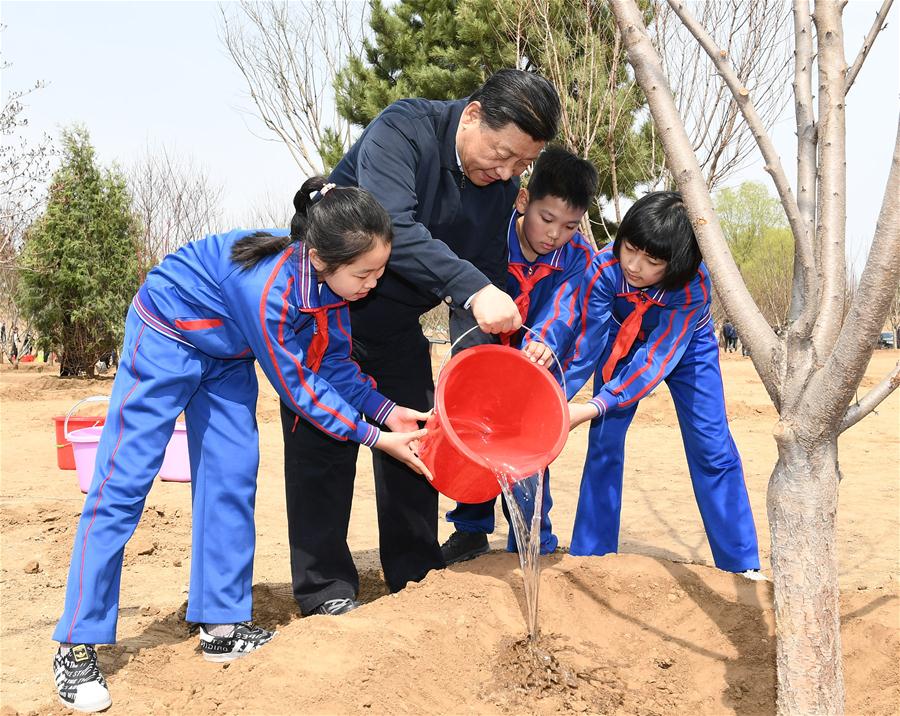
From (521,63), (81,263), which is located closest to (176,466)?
(521,63)

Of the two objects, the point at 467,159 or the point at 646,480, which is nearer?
the point at 467,159

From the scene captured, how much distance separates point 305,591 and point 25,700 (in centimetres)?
95

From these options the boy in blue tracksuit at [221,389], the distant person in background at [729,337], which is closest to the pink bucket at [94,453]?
the boy in blue tracksuit at [221,389]

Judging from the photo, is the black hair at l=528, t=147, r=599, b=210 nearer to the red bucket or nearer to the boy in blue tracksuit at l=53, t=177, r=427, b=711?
the red bucket

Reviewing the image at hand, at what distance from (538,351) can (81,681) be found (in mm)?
1695

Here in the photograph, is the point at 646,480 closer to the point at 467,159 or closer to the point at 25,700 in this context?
the point at 467,159

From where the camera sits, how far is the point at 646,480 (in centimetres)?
632

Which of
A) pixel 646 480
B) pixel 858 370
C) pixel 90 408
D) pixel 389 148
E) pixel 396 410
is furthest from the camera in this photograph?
pixel 90 408

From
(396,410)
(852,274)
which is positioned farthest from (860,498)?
(852,274)

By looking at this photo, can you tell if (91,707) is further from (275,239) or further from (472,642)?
(275,239)

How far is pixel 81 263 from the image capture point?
13828 mm

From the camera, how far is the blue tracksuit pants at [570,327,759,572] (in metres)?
3.33

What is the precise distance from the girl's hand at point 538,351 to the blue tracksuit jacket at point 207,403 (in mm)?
575

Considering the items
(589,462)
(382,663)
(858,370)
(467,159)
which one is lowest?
(382,663)
